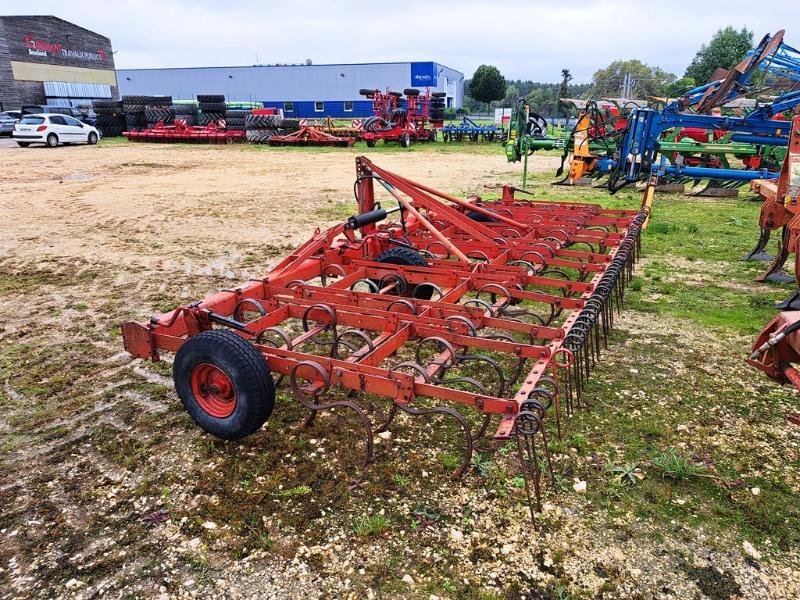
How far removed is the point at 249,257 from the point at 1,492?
15.1ft

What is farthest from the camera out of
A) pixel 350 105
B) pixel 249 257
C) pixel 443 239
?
pixel 350 105

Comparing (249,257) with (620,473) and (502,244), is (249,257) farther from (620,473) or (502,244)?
(620,473)

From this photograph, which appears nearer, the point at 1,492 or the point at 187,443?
the point at 1,492

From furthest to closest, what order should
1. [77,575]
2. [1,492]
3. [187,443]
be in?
[187,443], [1,492], [77,575]

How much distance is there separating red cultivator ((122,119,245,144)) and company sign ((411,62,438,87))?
104 ft

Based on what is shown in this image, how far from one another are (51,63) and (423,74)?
3112 centimetres

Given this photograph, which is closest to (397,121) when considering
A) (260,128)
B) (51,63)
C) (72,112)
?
(260,128)

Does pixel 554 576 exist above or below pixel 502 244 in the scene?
below

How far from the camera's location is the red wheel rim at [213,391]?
11.1 ft

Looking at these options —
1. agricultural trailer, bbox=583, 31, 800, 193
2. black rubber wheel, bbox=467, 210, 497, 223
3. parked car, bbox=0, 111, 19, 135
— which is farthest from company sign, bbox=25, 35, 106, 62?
black rubber wheel, bbox=467, 210, 497, 223

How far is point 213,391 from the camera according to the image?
341cm

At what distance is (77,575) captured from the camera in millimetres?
2453

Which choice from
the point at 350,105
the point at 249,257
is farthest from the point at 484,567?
the point at 350,105

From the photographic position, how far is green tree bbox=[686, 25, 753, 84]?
46.4 meters
